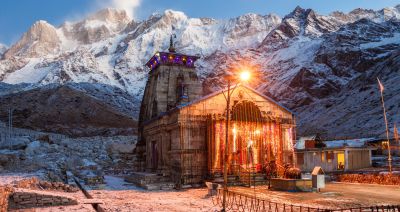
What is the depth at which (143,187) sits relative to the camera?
1113 inches

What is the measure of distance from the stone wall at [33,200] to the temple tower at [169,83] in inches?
864

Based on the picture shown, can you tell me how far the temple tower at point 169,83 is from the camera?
1620 inches

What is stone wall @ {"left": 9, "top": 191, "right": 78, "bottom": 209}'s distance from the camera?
18.2 meters

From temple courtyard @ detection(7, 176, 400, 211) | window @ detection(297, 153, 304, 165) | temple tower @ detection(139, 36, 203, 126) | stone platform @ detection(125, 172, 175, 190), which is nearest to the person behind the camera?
temple courtyard @ detection(7, 176, 400, 211)

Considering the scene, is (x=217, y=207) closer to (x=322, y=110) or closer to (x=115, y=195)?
(x=115, y=195)

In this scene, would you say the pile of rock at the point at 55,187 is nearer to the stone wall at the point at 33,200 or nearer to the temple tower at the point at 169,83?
the stone wall at the point at 33,200

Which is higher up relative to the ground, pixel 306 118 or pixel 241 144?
pixel 306 118

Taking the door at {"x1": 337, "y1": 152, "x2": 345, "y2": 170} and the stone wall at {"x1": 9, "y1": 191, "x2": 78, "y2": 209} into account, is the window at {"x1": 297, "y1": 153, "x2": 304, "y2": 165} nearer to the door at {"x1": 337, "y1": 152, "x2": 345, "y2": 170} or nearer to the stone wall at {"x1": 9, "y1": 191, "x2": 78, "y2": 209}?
the door at {"x1": 337, "y1": 152, "x2": 345, "y2": 170}

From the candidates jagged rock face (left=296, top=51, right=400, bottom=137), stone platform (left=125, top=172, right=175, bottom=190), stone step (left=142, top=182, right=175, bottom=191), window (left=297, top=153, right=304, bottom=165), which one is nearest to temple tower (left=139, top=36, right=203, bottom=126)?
stone platform (left=125, top=172, right=175, bottom=190)

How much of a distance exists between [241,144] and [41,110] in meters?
116

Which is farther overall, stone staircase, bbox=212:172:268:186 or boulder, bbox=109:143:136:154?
boulder, bbox=109:143:136:154

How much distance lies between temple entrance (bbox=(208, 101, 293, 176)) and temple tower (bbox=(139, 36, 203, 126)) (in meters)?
11.0

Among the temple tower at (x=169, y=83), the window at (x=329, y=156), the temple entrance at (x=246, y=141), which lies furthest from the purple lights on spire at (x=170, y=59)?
the window at (x=329, y=156)

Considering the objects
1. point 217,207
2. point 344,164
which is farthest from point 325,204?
point 344,164
